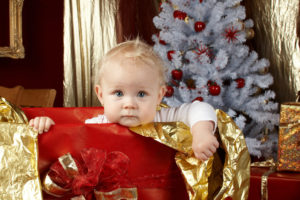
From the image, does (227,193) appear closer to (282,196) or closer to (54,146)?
(54,146)

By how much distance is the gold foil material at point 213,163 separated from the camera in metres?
0.76

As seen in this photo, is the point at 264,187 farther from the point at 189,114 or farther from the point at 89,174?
the point at 89,174

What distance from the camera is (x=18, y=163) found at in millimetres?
674

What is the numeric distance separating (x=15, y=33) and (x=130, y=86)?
1841 millimetres

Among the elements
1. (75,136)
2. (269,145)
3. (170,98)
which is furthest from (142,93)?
(269,145)

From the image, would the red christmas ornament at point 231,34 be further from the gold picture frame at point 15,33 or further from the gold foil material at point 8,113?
the gold picture frame at point 15,33

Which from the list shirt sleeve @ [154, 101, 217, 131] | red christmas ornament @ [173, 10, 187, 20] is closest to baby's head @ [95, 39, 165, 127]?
shirt sleeve @ [154, 101, 217, 131]

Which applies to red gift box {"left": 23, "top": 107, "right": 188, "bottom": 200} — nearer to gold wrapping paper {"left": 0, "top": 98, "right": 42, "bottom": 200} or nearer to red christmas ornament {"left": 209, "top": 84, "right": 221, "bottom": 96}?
gold wrapping paper {"left": 0, "top": 98, "right": 42, "bottom": 200}

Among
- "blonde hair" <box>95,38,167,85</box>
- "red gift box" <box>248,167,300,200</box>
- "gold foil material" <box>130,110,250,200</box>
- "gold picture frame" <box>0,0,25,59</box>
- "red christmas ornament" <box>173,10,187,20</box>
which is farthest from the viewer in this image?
"gold picture frame" <box>0,0,25,59</box>

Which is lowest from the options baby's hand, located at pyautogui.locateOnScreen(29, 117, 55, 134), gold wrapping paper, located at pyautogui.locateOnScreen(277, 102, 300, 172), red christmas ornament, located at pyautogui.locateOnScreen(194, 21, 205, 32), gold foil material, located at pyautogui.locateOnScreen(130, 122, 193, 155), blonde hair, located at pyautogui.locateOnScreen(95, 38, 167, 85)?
gold wrapping paper, located at pyautogui.locateOnScreen(277, 102, 300, 172)

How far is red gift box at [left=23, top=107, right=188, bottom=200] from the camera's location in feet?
2.45

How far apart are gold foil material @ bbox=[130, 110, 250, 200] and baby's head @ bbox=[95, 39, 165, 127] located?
0.06m

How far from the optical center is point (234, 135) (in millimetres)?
818

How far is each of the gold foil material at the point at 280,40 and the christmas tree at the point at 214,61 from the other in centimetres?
47
